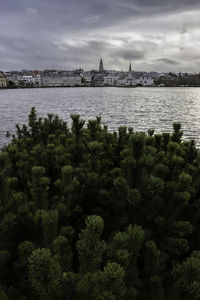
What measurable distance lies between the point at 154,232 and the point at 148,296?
69cm

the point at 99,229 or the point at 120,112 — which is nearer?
the point at 99,229

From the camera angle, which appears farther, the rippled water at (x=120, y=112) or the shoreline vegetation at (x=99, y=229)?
the rippled water at (x=120, y=112)

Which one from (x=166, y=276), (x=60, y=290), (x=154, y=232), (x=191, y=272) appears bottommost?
(x=166, y=276)

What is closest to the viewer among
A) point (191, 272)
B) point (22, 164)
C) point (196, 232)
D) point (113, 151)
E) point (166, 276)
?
point (191, 272)

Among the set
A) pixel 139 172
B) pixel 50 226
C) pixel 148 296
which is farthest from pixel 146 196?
pixel 50 226

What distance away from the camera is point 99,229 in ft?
4.62

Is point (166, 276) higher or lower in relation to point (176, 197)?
lower

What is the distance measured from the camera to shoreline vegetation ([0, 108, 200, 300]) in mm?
1423

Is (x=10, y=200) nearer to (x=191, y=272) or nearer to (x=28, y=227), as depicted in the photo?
(x=28, y=227)

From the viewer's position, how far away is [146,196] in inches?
96.9

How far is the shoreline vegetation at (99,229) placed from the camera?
56.0 inches

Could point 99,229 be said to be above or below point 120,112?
above

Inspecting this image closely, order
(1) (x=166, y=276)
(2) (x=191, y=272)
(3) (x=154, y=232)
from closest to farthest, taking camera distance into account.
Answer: (2) (x=191, y=272), (1) (x=166, y=276), (3) (x=154, y=232)

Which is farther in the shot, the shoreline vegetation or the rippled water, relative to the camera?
the rippled water
